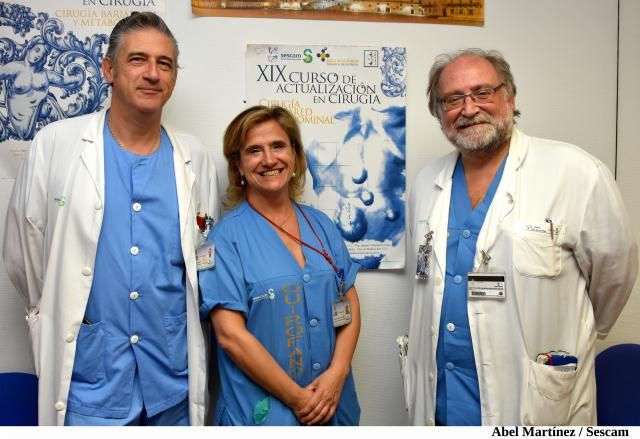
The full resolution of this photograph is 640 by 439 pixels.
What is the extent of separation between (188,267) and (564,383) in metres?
1.13

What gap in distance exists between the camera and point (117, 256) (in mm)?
1589

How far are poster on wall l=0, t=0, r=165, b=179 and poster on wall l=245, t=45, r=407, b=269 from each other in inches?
20.7

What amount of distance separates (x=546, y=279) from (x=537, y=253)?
0.26 feet

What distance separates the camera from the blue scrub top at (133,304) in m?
1.57

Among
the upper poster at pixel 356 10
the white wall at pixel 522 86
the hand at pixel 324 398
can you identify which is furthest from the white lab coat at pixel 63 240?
the upper poster at pixel 356 10

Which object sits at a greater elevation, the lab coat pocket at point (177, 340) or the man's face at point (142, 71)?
the man's face at point (142, 71)

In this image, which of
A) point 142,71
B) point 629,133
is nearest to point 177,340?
point 142,71

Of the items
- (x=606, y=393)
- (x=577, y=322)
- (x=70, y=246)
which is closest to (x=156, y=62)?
(x=70, y=246)

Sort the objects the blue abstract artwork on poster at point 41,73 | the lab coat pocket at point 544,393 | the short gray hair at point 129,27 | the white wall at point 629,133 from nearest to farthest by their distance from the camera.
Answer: the lab coat pocket at point 544,393
the short gray hair at point 129,27
the blue abstract artwork on poster at point 41,73
the white wall at point 629,133

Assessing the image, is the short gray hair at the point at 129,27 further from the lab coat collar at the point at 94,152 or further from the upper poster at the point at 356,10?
the upper poster at the point at 356,10

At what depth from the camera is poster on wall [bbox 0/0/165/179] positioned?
196 centimetres

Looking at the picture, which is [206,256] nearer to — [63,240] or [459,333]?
[63,240]

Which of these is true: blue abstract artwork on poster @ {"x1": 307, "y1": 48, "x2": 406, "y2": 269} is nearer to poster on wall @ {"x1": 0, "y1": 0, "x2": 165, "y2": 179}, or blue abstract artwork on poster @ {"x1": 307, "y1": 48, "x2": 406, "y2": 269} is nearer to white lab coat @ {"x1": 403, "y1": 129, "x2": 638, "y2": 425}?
white lab coat @ {"x1": 403, "y1": 129, "x2": 638, "y2": 425}

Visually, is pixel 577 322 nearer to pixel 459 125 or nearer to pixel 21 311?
pixel 459 125
